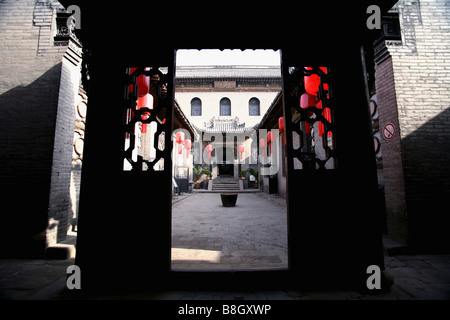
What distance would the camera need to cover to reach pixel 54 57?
391 cm

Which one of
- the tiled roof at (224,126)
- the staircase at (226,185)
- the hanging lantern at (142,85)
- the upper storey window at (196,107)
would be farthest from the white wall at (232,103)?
the hanging lantern at (142,85)

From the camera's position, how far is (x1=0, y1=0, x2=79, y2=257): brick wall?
140 inches

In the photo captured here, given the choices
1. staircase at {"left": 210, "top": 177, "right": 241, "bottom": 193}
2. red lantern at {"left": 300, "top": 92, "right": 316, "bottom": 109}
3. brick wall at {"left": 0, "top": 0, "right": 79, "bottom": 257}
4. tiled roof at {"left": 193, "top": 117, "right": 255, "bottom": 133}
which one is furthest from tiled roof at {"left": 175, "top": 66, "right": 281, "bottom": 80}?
brick wall at {"left": 0, "top": 0, "right": 79, "bottom": 257}

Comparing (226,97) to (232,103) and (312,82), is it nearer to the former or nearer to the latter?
(232,103)

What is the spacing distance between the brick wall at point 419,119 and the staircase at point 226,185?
495 inches

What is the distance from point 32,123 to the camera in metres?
3.73

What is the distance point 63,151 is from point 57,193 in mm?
806

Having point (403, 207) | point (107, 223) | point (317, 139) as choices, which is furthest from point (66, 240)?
point (317, 139)

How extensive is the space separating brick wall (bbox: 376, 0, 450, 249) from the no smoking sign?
10 cm

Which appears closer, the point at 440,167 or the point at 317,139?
the point at 440,167

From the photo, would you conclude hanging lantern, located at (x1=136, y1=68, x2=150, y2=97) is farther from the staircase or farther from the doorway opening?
the staircase

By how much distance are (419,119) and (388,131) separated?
21.5 inches

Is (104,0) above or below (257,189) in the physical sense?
above
